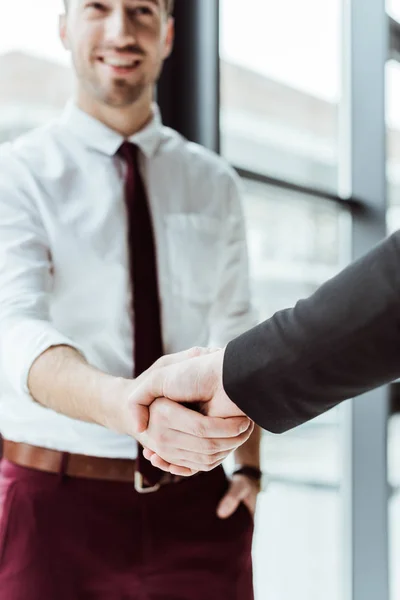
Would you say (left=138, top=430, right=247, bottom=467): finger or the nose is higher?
the nose

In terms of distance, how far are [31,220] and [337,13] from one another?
1.90 meters

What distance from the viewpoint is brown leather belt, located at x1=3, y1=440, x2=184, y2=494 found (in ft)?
3.88

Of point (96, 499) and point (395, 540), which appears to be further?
point (395, 540)

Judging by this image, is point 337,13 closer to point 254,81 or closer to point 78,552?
point 254,81

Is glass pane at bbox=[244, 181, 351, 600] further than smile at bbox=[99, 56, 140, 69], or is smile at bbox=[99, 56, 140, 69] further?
glass pane at bbox=[244, 181, 351, 600]

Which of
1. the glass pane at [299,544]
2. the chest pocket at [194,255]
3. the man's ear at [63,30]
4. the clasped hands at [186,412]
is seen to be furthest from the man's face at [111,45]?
the glass pane at [299,544]

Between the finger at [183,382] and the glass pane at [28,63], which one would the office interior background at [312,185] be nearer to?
the glass pane at [28,63]

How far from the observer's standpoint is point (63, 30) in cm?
130

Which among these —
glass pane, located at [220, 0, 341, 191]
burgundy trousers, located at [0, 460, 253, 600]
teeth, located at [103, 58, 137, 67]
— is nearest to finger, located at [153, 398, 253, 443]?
burgundy trousers, located at [0, 460, 253, 600]

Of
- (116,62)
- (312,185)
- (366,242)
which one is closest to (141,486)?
(116,62)

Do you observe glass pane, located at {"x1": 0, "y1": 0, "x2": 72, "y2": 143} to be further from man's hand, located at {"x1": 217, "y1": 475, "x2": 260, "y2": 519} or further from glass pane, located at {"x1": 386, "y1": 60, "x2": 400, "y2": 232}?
glass pane, located at {"x1": 386, "y1": 60, "x2": 400, "y2": 232}

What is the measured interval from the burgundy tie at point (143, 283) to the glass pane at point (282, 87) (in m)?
0.67

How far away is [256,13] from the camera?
6.88 feet

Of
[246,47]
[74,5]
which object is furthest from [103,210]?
[246,47]
